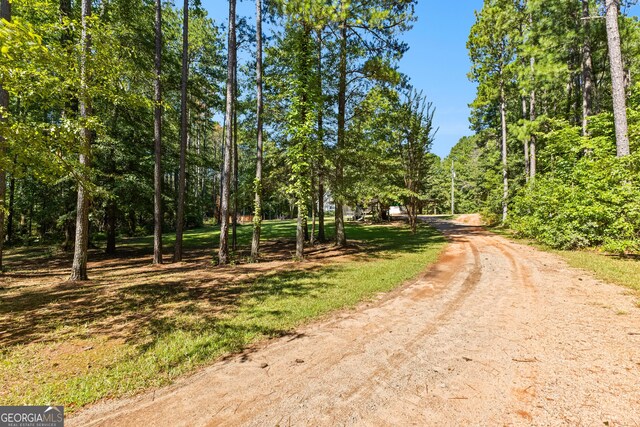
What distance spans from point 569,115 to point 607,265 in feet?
61.8

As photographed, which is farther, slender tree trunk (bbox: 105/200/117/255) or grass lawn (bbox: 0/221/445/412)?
slender tree trunk (bbox: 105/200/117/255)

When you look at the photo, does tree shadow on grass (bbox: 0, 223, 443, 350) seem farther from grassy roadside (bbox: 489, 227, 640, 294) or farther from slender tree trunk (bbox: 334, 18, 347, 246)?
grassy roadside (bbox: 489, 227, 640, 294)

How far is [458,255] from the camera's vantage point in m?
11.8

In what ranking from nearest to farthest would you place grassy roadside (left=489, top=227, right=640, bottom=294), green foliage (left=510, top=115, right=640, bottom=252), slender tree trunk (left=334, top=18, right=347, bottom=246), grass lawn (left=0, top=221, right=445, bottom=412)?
grass lawn (left=0, top=221, right=445, bottom=412)
grassy roadside (left=489, top=227, right=640, bottom=294)
green foliage (left=510, top=115, right=640, bottom=252)
slender tree trunk (left=334, top=18, right=347, bottom=246)

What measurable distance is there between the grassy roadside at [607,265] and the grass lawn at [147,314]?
4606 millimetres

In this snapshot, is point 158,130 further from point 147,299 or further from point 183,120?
point 147,299

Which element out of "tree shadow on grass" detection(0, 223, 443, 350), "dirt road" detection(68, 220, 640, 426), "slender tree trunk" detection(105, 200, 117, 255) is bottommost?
"tree shadow on grass" detection(0, 223, 443, 350)

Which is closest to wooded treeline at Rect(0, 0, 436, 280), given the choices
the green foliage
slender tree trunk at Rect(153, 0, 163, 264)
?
slender tree trunk at Rect(153, 0, 163, 264)

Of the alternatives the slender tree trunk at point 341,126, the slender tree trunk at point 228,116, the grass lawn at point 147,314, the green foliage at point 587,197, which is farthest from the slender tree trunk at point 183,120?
the green foliage at point 587,197

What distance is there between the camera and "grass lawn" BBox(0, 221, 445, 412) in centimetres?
352

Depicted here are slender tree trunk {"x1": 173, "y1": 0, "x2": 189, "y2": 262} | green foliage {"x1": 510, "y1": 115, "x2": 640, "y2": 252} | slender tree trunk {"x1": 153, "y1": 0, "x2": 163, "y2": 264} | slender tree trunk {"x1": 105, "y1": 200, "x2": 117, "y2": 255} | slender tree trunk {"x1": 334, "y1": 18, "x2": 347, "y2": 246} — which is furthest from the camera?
slender tree trunk {"x1": 105, "y1": 200, "x2": 117, "y2": 255}

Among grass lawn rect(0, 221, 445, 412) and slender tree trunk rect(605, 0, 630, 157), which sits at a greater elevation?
slender tree trunk rect(605, 0, 630, 157)

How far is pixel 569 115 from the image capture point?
2136 cm

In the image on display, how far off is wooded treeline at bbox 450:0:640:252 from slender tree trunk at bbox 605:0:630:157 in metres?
0.03
